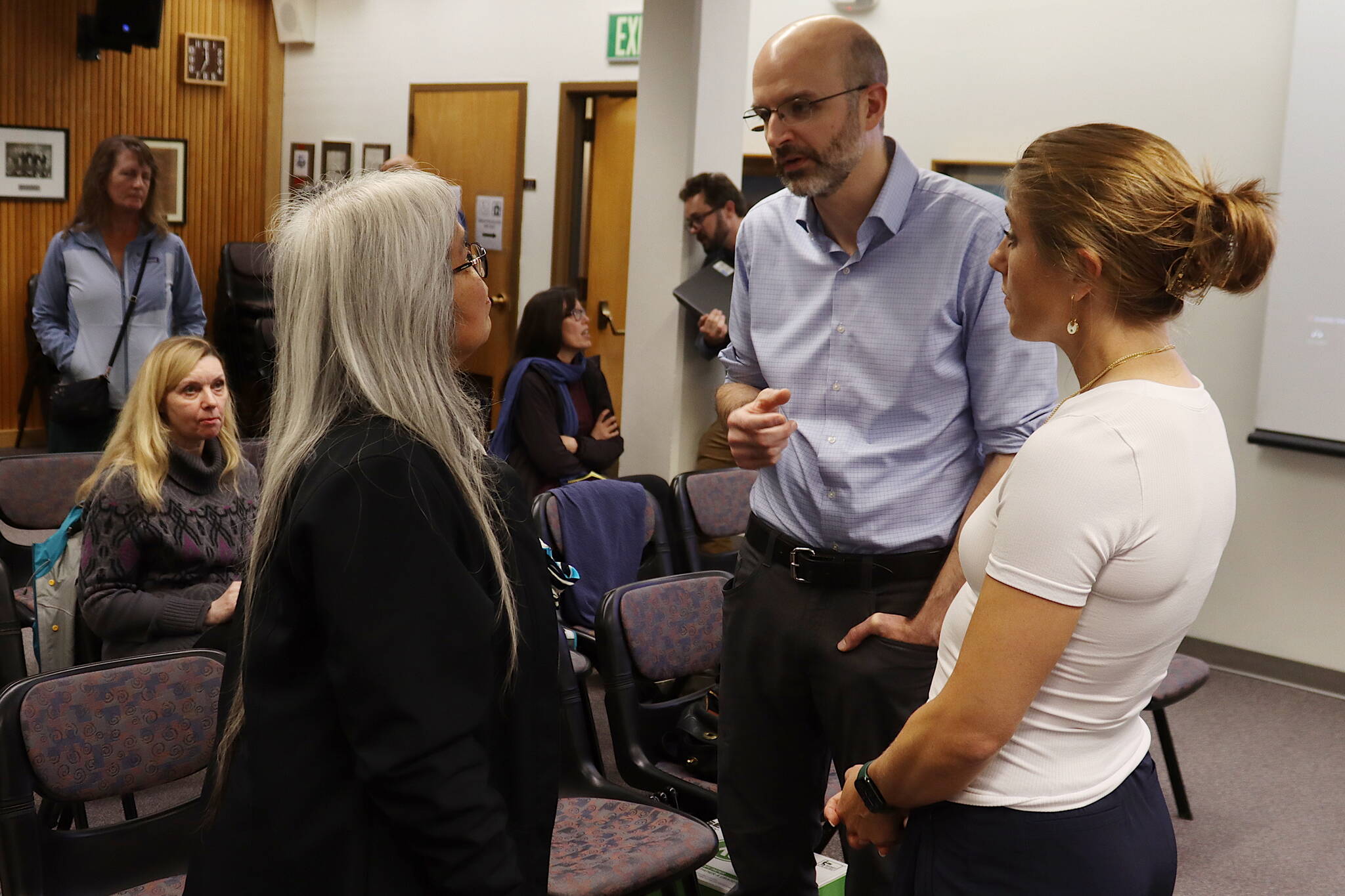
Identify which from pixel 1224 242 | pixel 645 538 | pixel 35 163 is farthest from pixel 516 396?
pixel 35 163

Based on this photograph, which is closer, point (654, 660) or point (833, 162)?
point (833, 162)

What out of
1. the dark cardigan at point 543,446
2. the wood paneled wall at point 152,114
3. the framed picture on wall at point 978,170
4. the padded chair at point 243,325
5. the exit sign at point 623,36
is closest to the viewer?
the dark cardigan at point 543,446

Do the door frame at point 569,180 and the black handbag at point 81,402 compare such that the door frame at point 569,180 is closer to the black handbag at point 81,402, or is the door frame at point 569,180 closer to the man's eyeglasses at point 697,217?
the man's eyeglasses at point 697,217

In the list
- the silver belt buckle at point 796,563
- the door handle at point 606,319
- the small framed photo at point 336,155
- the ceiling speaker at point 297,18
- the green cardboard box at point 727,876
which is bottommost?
Answer: the green cardboard box at point 727,876

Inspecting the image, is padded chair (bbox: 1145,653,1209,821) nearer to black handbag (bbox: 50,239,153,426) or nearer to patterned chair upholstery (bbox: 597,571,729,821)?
patterned chair upholstery (bbox: 597,571,729,821)

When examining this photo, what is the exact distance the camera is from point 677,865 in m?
2.26

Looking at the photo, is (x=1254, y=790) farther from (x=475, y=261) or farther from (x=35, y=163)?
(x=35, y=163)

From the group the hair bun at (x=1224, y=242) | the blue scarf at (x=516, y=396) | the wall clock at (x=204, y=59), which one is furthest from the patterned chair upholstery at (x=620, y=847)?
the wall clock at (x=204, y=59)

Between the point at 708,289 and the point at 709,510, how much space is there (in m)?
1.28

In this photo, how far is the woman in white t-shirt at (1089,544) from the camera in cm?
119

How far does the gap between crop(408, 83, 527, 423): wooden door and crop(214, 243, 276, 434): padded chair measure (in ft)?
4.57

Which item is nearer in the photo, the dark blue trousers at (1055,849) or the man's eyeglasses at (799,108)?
the dark blue trousers at (1055,849)

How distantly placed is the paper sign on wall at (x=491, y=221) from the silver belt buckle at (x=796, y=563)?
6.16 m

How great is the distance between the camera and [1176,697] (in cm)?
338
